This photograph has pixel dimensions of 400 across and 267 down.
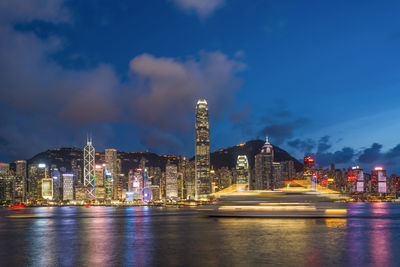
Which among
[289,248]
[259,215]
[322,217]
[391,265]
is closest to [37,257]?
[289,248]

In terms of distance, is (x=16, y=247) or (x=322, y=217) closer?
(x=16, y=247)

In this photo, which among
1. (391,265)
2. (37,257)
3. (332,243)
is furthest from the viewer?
(332,243)

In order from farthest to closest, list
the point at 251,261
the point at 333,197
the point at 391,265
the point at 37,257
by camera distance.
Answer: the point at 333,197 → the point at 37,257 → the point at 251,261 → the point at 391,265

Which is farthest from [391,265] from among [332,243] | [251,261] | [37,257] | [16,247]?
[16,247]

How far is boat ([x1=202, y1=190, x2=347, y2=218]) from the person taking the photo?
6762 cm

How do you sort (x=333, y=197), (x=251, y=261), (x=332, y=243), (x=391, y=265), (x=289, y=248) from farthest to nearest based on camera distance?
(x=333, y=197) < (x=332, y=243) < (x=289, y=248) < (x=251, y=261) < (x=391, y=265)

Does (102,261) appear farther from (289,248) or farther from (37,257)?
(289,248)

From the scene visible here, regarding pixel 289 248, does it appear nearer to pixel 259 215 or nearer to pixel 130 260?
pixel 130 260

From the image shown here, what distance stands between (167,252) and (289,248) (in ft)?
28.6

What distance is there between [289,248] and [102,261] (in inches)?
528

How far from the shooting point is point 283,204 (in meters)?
67.7

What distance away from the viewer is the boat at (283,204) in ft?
222

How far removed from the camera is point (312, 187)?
255ft

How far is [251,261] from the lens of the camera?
26.2m
